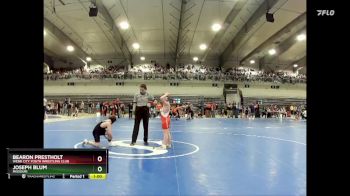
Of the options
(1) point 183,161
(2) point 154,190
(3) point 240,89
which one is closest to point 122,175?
(2) point 154,190

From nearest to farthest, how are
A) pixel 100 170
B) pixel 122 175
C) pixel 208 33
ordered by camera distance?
pixel 100 170
pixel 122 175
pixel 208 33

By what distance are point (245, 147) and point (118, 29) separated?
20158 millimetres
